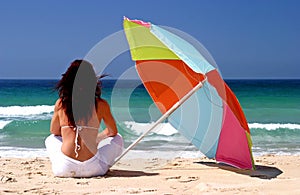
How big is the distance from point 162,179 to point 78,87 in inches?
54.2

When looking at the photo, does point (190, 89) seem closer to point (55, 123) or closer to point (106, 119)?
point (106, 119)

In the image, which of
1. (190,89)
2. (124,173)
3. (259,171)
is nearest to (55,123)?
(124,173)

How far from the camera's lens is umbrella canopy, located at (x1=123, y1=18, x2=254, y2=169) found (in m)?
4.61

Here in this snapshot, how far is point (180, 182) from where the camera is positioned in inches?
195

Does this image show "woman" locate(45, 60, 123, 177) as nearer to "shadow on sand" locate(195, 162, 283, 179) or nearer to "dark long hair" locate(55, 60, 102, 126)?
"dark long hair" locate(55, 60, 102, 126)

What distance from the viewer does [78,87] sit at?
466 cm

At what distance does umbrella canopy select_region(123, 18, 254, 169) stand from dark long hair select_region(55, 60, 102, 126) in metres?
0.76

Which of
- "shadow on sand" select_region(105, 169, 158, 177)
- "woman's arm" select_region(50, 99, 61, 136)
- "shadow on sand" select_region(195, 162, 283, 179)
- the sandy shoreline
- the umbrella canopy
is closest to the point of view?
the sandy shoreline

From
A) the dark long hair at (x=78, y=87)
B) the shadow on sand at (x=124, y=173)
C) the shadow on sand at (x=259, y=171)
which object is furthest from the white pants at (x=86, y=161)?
the shadow on sand at (x=259, y=171)

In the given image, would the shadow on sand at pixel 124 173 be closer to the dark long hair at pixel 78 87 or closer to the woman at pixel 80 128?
the woman at pixel 80 128

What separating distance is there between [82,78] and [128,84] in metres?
1.66

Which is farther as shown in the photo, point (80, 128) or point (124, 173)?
point (124, 173)

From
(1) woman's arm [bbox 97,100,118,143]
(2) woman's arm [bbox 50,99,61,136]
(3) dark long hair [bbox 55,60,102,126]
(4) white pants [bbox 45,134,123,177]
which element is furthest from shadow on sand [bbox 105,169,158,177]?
(3) dark long hair [bbox 55,60,102,126]

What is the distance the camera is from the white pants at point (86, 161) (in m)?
4.82
